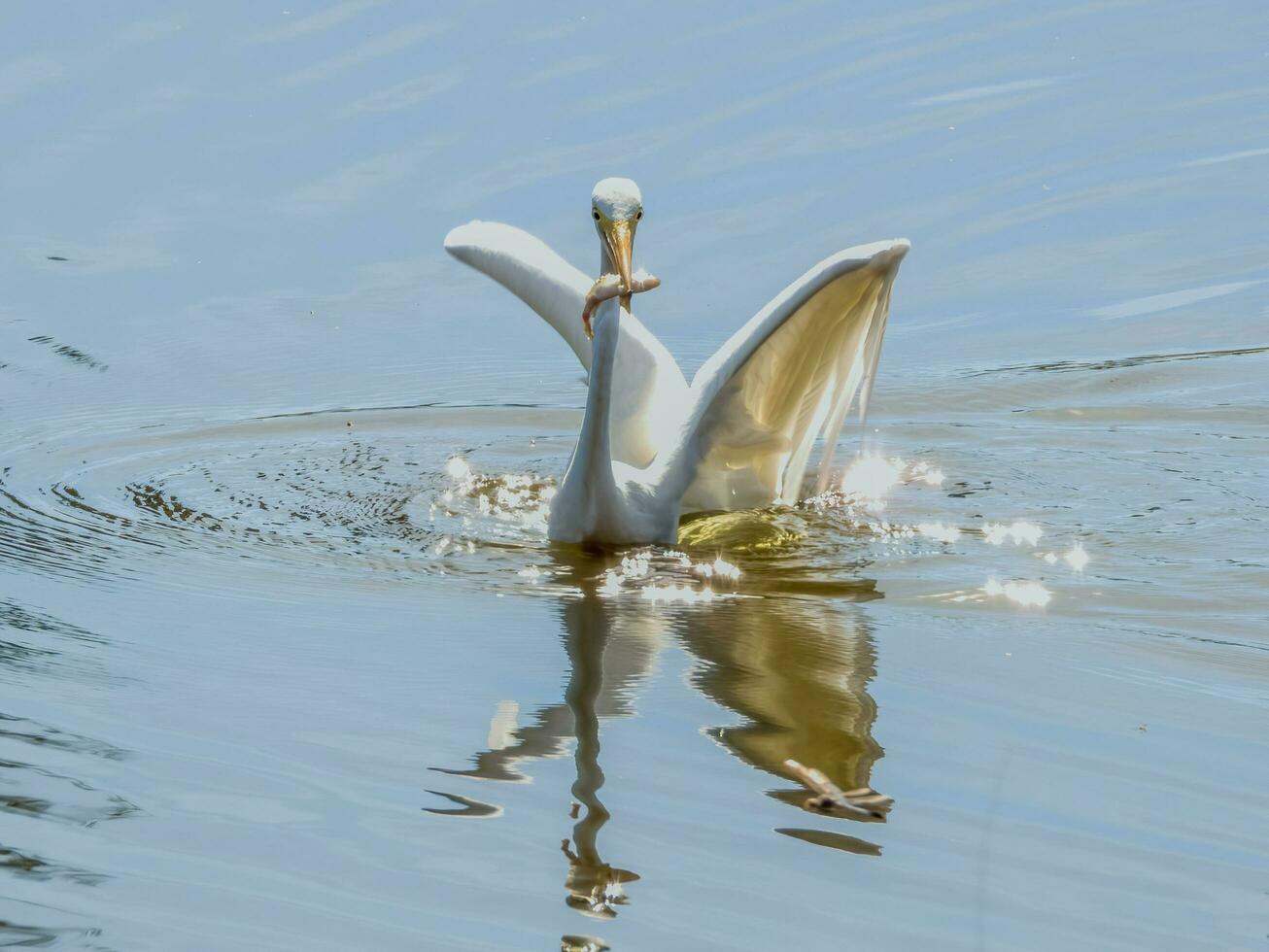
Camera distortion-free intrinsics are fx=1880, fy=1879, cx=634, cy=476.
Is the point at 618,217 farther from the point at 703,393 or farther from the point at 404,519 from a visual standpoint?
the point at 404,519

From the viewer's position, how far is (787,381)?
780 cm

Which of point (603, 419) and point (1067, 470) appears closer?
point (603, 419)

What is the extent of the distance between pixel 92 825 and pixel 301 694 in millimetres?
1061

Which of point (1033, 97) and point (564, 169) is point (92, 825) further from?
point (1033, 97)

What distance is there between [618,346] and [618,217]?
1.11 metres

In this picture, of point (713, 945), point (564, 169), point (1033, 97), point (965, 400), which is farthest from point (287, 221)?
point (713, 945)

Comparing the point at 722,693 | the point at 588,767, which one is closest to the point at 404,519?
the point at 722,693

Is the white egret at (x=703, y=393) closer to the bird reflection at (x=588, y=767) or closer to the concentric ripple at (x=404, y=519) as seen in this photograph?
the concentric ripple at (x=404, y=519)

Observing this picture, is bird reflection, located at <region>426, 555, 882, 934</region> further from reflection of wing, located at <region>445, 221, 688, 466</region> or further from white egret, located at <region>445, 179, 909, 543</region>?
reflection of wing, located at <region>445, 221, 688, 466</region>

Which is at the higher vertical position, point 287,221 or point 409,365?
point 287,221

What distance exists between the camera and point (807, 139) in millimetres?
13336

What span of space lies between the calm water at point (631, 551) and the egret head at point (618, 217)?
3.86ft

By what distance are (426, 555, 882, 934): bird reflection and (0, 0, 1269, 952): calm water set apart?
0.02 meters

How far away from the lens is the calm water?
14.0 feet
